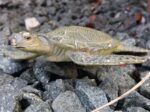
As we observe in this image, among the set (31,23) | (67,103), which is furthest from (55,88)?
(31,23)

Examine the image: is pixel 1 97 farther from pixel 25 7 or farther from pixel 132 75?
pixel 25 7

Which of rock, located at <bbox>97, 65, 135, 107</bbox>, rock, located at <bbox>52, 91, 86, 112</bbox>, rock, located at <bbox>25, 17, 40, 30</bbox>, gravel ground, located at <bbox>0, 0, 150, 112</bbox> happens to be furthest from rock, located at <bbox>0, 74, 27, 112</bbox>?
rock, located at <bbox>25, 17, 40, 30</bbox>

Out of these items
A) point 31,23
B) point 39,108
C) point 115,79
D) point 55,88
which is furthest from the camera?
point 31,23

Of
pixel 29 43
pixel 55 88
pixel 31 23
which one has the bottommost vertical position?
pixel 31 23

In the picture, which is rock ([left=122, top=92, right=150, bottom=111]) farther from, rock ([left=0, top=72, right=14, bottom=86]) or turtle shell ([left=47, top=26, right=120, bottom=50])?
rock ([left=0, top=72, right=14, bottom=86])

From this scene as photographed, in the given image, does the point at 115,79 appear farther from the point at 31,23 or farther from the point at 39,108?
the point at 31,23

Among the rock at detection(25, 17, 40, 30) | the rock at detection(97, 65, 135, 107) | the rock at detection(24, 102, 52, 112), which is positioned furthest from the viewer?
the rock at detection(25, 17, 40, 30)

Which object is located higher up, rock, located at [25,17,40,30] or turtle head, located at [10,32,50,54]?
turtle head, located at [10,32,50,54]
